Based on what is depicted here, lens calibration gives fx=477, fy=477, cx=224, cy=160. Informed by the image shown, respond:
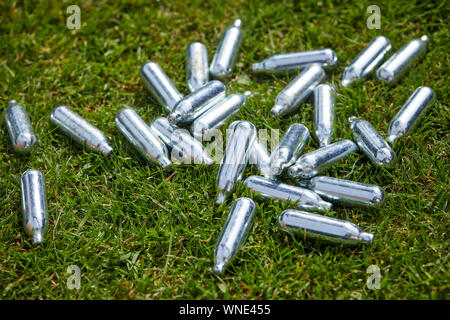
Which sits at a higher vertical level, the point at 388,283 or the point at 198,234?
the point at 198,234

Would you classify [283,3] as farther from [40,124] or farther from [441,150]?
[40,124]

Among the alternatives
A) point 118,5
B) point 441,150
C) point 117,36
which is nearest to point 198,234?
point 441,150

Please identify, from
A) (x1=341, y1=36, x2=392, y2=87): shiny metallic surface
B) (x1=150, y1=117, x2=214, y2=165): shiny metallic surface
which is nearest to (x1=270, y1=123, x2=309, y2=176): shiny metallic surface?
(x1=150, y1=117, x2=214, y2=165): shiny metallic surface

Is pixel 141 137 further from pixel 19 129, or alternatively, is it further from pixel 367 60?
pixel 367 60

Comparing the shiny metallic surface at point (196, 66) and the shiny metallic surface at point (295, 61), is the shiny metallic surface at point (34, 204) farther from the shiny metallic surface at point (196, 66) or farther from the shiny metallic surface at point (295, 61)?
the shiny metallic surface at point (295, 61)

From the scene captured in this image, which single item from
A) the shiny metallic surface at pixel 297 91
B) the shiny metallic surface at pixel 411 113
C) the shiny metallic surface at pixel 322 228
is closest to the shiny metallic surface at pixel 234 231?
the shiny metallic surface at pixel 322 228

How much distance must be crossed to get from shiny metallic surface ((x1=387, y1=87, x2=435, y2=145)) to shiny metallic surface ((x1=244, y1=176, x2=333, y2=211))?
1.04 metres

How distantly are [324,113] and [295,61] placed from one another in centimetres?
86

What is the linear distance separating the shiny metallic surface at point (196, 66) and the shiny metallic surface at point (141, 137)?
759 millimetres

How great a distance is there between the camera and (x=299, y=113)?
4.96 m

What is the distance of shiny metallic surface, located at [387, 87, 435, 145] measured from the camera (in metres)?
4.54

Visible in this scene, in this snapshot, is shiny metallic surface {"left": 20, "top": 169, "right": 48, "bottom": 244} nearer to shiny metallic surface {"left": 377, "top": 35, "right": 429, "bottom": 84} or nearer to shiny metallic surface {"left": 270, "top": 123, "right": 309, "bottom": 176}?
shiny metallic surface {"left": 270, "top": 123, "right": 309, "bottom": 176}

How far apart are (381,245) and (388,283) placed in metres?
0.33

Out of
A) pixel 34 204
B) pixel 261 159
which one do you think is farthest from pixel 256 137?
pixel 34 204
